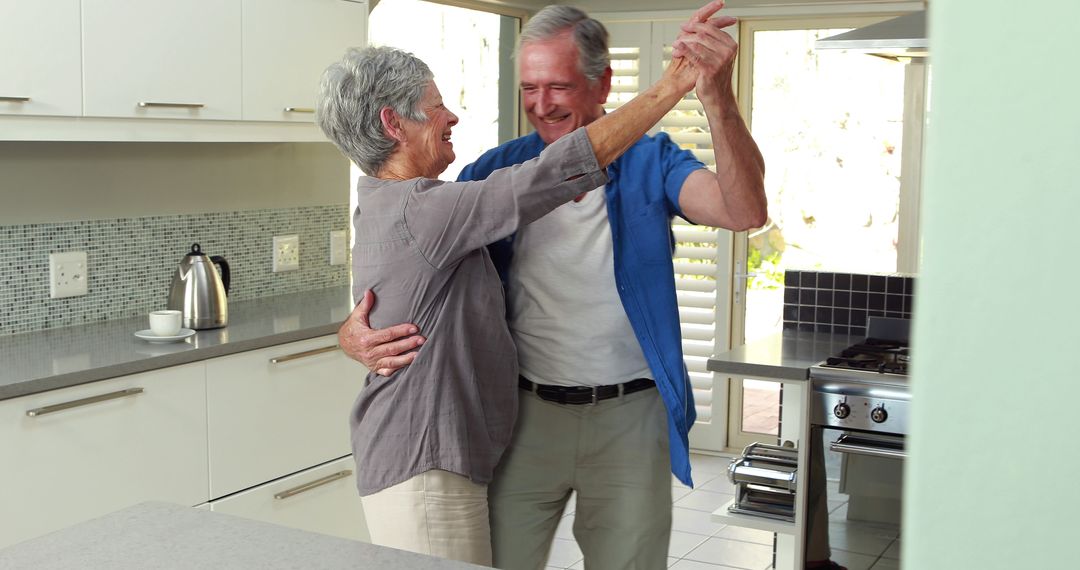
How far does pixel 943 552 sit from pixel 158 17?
295cm

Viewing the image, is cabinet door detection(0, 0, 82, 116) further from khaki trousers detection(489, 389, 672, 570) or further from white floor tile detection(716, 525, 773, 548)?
white floor tile detection(716, 525, 773, 548)

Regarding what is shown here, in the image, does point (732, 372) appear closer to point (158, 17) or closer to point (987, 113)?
point (158, 17)

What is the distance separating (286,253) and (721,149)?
250 centimetres

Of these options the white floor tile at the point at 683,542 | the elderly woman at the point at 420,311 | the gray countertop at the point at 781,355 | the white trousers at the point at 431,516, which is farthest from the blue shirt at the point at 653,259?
the white floor tile at the point at 683,542

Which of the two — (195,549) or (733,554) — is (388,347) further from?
(733,554)

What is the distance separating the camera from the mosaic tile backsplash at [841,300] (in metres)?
3.44

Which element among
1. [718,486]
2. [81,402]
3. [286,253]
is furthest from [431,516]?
[718,486]

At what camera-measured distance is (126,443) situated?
8.63 feet

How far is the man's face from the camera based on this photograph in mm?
1807

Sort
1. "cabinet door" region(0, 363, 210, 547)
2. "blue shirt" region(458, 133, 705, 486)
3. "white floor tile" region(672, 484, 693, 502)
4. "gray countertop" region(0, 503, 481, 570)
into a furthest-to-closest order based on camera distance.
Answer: "white floor tile" region(672, 484, 693, 502)
"cabinet door" region(0, 363, 210, 547)
"blue shirt" region(458, 133, 705, 486)
"gray countertop" region(0, 503, 481, 570)

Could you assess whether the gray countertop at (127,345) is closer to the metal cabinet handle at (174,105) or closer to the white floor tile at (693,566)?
the metal cabinet handle at (174,105)

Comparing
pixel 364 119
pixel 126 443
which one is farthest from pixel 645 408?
pixel 126 443

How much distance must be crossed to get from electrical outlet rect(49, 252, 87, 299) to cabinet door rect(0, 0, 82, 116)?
1.78 ft

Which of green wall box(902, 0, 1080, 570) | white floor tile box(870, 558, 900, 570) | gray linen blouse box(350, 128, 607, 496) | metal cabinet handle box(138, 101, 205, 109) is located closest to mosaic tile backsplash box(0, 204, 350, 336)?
metal cabinet handle box(138, 101, 205, 109)
